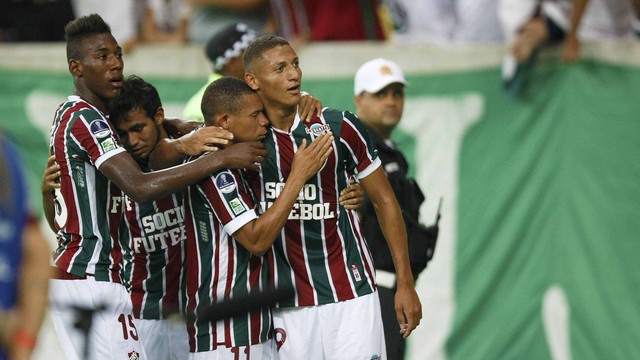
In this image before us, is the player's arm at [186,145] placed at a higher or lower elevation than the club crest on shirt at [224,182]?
higher

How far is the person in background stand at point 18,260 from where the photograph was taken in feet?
14.0

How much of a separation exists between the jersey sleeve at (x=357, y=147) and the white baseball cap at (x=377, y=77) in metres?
1.45

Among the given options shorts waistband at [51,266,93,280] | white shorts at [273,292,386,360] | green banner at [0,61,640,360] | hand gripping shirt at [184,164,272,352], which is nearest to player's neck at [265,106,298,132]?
hand gripping shirt at [184,164,272,352]

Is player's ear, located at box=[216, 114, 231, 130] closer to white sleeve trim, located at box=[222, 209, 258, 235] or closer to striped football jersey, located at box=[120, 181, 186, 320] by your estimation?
white sleeve trim, located at box=[222, 209, 258, 235]

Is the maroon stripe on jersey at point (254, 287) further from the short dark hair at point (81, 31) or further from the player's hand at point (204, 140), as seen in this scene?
the short dark hair at point (81, 31)

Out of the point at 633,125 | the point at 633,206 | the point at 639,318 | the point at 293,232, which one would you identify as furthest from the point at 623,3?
the point at 293,232

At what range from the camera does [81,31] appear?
610 centimetres

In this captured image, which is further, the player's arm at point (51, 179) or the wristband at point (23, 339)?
the player's arm at point (51, 179)

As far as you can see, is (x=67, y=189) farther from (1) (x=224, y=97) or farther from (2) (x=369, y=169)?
(2) (x=369, y=169)

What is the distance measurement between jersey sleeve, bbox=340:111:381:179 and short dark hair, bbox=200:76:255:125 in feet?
1.77

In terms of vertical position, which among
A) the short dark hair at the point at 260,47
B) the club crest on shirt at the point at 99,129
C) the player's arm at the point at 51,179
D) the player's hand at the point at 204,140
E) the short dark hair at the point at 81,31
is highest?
the short dark hair at the point at 81,31

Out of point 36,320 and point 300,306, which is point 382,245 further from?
point 36,320

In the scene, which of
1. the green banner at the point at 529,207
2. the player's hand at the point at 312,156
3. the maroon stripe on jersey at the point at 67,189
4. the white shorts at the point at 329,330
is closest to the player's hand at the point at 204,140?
the player's hand at the point at 312,156

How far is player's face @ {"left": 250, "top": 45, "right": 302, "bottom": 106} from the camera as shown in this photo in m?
5.96
